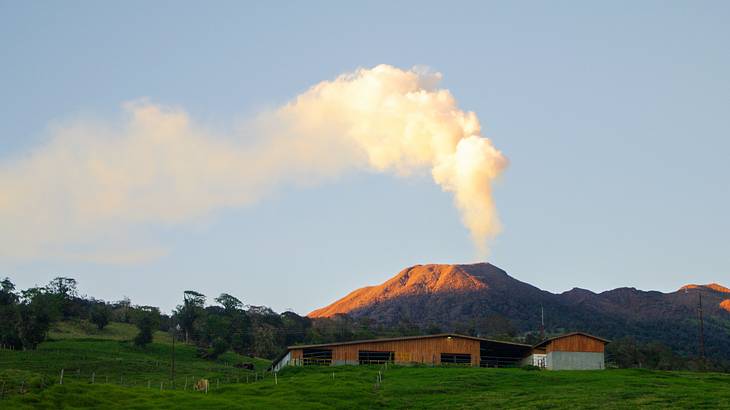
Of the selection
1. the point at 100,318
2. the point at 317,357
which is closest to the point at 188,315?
the point at 100,318

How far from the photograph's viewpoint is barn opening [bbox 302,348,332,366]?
10356 cm

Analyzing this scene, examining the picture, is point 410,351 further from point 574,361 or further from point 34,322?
point 34,322

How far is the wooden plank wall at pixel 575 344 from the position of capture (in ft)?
332

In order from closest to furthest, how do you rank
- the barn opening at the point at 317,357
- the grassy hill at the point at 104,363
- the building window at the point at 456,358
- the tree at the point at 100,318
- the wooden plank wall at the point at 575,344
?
the grassy hill at the point at 104,363 → the wooden plank wall at the point at 575,344 → the barn opening at the point at 317,357 → the building window at the point at 456,358 → the tree at the point at 100,318

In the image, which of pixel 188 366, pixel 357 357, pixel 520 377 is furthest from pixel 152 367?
pixel 520 377

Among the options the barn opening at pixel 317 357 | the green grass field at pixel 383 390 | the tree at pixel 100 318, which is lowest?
the green grass field at pixel 383 390

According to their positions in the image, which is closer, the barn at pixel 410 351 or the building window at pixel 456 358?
the barn at pixel 410 351

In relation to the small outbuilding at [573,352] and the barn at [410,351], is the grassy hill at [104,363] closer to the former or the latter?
the barn at [410,351]

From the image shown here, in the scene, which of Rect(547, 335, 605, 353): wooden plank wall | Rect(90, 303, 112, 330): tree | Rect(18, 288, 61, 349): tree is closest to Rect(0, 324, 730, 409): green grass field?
Rect(547, 335, 605, 353): wooden plank wall

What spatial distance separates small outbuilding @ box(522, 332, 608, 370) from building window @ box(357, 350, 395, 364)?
19.6 meters

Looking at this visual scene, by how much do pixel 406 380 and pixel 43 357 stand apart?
62.1 meters

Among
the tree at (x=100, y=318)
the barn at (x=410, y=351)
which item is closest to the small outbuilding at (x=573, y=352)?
the barn at (x=410, y=351)

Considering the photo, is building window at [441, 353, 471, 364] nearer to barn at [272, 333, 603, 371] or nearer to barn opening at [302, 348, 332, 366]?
barn at [272, 333, 603, 371]

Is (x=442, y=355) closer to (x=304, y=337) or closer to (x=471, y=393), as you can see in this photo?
(x=471, y=393)
